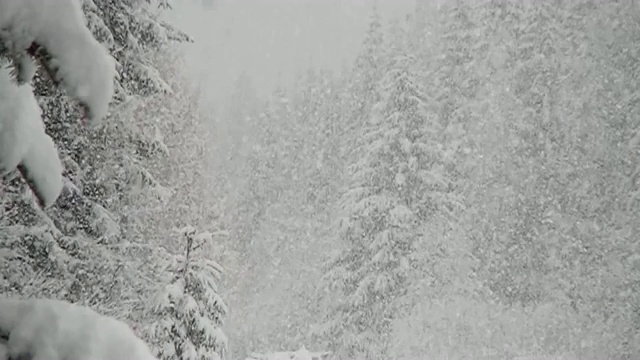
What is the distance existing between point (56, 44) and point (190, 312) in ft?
20.4

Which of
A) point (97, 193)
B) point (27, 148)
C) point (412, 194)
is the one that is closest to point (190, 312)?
point (97, 193)

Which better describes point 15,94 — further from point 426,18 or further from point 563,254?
point 426,18

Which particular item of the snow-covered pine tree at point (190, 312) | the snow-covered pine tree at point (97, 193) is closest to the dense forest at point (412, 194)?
the snow-covered pine tree at point (97, 193)

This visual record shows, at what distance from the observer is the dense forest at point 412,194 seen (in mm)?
9133

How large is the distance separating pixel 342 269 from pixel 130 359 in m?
20.8

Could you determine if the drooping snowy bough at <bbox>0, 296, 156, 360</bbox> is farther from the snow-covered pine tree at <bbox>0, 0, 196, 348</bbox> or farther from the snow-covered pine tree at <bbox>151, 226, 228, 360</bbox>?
the snow-covered pine tree at <bbox>151, 226, 228, 360</bbox>

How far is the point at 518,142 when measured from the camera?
92.0 feet

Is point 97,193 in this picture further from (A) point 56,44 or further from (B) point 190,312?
(A) point 56,44

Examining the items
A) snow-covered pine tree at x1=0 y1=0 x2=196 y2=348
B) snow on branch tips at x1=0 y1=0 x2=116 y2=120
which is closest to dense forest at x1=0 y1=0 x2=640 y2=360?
snow-covered pine tree at x1=0 y1=0 x2=196 y2=348

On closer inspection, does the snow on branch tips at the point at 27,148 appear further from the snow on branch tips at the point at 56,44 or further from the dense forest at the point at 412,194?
the dense forest at the point at 412,194

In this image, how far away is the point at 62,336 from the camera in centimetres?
117

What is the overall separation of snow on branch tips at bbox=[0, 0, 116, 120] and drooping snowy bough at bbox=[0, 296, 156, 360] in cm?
40

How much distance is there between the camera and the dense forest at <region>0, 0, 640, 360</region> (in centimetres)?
913

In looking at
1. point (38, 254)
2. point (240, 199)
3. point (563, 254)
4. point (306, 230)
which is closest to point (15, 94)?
point (38, 254)
